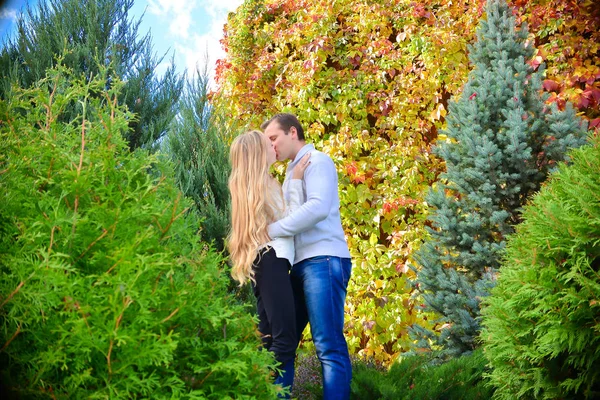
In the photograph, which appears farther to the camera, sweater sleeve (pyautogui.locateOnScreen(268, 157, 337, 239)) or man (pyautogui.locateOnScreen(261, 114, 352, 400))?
man (pyautogui.locateOnScreen(261, 114, 352, 400))

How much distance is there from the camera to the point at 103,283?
1554 millimetres

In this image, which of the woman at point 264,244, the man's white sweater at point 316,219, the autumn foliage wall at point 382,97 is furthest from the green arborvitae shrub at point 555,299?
the autumn foliage wall at point 382,97

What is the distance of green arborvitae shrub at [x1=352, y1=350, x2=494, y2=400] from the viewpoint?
3.75 m

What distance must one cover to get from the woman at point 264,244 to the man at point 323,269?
10 cm

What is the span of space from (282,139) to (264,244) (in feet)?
2.73

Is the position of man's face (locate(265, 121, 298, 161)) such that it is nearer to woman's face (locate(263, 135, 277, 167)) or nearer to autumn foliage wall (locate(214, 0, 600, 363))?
woman's face (locate(263, 135, 277, 167))

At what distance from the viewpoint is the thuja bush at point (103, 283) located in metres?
1.42

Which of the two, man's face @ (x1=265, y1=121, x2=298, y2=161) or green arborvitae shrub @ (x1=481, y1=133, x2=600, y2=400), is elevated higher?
man's face @ (x1=265, y1=121, x2=298, y2=161)

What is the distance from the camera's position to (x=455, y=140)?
5.36 metres

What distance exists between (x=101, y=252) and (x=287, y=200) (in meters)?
2.13

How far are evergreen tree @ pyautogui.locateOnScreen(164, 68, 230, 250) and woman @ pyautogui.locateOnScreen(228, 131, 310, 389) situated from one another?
1.46 m

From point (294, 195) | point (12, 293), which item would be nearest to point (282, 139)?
point (294, 195)

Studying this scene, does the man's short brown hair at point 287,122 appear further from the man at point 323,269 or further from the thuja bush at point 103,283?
the thuja bush at point 103,283

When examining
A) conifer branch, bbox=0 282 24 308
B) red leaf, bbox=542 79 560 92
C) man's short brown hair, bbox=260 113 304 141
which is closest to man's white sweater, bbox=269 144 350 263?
man's short brown hair, bbox=260 113 304 141
